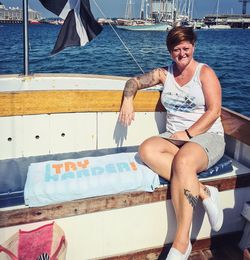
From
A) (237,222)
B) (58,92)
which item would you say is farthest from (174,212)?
(58,92)

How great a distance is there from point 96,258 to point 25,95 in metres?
1.54

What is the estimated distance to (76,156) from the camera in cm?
308

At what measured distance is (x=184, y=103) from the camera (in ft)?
9.34

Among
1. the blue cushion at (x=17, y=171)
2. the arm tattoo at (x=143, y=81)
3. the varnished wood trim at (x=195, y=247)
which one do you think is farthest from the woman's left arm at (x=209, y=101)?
the varnished wood trim at (x=195, y=247)

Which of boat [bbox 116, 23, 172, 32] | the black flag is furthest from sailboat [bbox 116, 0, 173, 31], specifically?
the black flag

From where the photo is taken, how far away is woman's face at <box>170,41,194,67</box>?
267cm

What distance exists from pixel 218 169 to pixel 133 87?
3.52ft

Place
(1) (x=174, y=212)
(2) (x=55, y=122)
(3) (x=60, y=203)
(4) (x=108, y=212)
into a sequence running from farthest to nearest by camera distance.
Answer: (2) (x=55, y=122) < (1) (x=174, y=212) < (4) (x=108, y=212) < (3) (x=60, y=203)

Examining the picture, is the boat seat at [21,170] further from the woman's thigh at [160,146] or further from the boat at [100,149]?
the woman's thigh at [160,146]

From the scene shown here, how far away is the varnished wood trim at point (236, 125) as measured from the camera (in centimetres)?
280

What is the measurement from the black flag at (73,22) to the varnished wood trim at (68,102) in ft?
3.45

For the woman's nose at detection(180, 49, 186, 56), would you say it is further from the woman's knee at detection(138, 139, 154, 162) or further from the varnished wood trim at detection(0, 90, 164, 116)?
the woman's knee at detection(138, 139, 154, 162)

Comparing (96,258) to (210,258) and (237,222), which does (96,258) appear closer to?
(210,258)

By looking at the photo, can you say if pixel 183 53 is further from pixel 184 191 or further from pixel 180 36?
pixel 184 191
